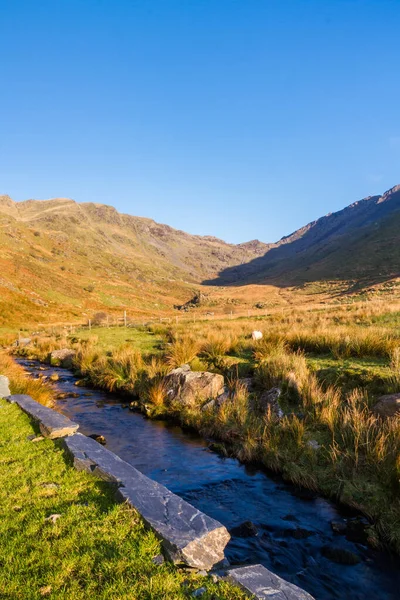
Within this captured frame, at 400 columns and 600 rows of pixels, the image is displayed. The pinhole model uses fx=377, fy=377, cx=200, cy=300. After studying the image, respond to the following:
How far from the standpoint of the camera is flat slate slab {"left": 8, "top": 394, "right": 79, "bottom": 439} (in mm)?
8391

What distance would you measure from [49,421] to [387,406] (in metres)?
7.93

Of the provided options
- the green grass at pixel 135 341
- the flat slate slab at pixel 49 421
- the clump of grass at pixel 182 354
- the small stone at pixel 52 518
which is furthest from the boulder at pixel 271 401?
the green grass at pixel 135 341

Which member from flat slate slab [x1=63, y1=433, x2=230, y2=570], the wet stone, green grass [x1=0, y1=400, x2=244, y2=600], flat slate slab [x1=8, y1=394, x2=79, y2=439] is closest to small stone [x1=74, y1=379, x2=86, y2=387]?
flat slate slab [x1=8, y1=394, x2=79, y2=439]

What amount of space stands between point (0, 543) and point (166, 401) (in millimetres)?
8844

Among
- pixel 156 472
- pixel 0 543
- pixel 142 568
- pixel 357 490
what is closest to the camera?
pixel 142 568

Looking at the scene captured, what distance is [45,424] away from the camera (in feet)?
28.4

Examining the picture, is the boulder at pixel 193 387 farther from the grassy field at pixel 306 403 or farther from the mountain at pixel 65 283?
the mountain at pixel 65 283

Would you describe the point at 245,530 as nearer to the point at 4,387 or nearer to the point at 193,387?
the point at 193,387

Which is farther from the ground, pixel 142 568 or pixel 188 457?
pixel 142 568

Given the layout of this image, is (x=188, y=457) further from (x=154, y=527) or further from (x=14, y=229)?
(x=14, y=229)

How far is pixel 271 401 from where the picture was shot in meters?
11.1

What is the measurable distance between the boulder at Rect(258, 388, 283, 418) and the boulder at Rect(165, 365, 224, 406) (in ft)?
5.55

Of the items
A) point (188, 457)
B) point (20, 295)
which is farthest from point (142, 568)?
point (20, 295)

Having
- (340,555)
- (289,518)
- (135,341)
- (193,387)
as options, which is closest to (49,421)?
(193,387)
